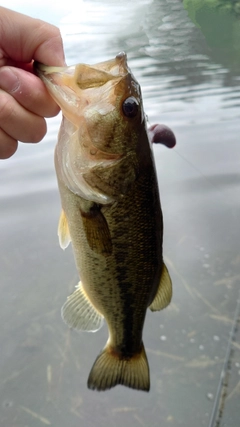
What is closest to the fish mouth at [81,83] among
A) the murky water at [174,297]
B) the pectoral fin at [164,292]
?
the pectoral fin at [164,292]

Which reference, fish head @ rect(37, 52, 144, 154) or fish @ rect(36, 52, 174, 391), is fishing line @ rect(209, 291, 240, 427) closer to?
fish @ rect(36, 52, 174, 391)

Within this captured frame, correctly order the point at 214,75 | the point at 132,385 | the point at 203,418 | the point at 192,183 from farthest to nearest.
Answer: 1. the point at 214,75
2. the point at 192,183
3. the point at 203,418
4. the point at 132,385

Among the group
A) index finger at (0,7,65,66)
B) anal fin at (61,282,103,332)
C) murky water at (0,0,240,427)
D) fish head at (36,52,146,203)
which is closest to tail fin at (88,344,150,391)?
anal fin at (61,282,103,332)

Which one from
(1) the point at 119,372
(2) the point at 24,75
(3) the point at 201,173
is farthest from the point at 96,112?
(3) the point at 201,173

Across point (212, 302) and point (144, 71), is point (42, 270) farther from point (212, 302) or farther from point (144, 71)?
point (144, 71)

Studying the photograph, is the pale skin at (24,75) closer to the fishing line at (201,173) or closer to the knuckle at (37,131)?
the knuckle at (37,131)

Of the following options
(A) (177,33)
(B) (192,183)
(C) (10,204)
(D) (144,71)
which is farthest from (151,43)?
(C) (10,204)

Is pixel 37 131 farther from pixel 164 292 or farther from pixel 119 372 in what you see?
pixel 119 372
